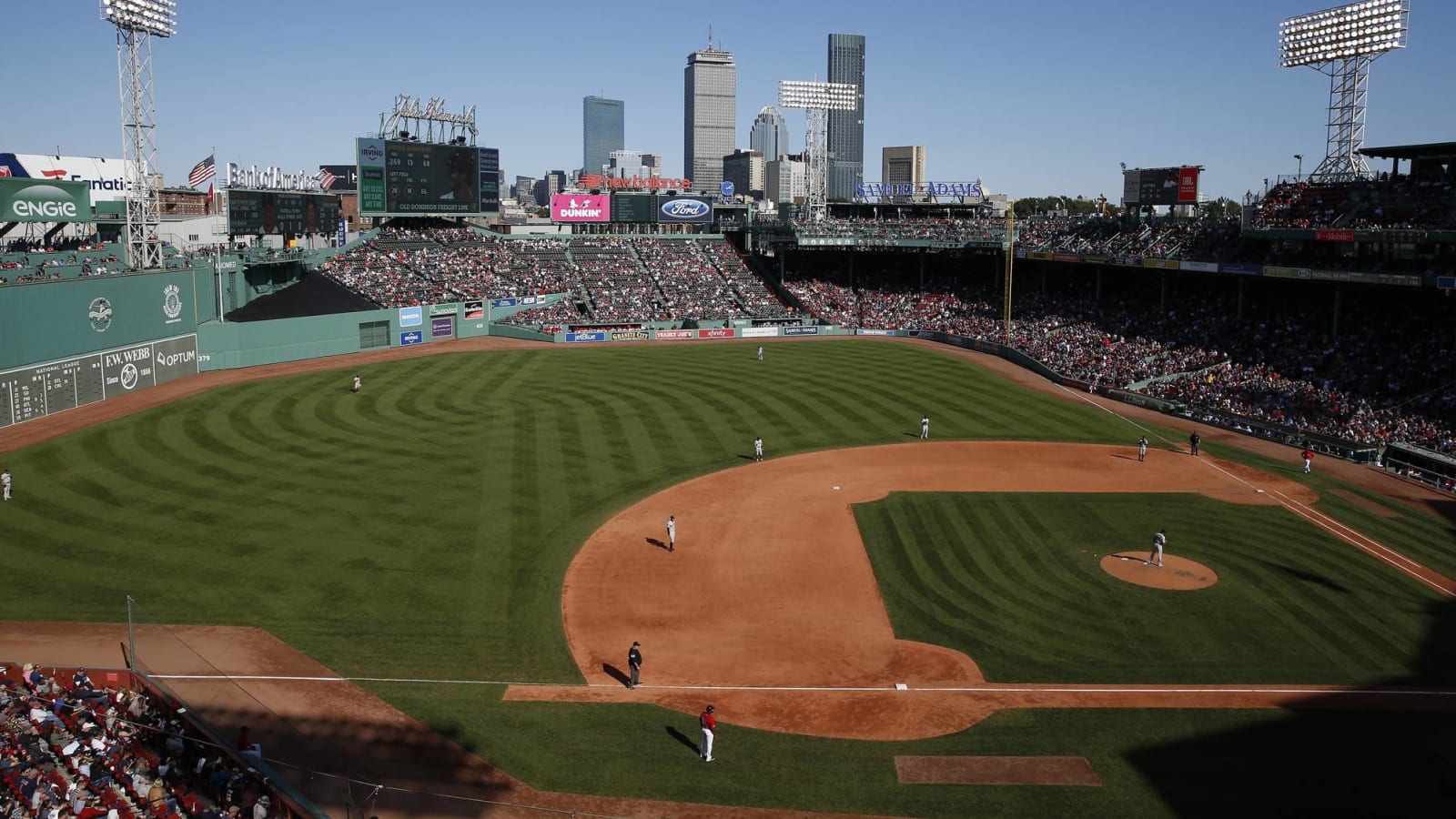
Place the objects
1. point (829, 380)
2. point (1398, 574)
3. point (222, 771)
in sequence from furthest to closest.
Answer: point (829, 380)
point (1398, 574)
point (222, 771)

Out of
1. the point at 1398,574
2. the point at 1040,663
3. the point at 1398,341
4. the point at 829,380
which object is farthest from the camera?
the point at 829,380

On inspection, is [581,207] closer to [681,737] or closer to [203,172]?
[203,172]

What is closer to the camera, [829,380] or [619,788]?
[619,788]

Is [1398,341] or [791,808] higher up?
[1398,341]

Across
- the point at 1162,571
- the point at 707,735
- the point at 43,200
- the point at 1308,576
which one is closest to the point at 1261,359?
the point at 1308,576

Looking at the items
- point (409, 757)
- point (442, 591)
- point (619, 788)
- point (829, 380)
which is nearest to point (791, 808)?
point (619, 788)

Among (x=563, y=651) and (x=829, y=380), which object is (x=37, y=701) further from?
(x=829, y=380)
